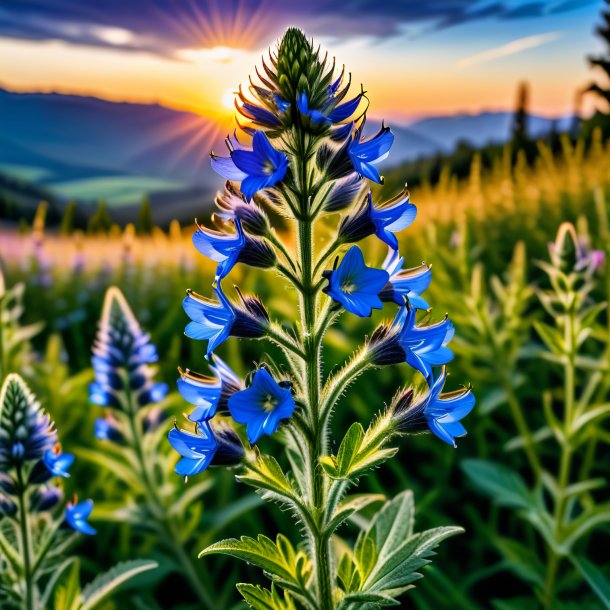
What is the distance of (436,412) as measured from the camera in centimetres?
179

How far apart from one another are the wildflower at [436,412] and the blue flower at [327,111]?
0.71m

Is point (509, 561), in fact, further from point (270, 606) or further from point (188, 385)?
point (188, 385)

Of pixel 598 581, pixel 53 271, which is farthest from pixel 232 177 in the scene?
pixel 53 271

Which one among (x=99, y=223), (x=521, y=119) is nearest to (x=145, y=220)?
(x=99, y=223)

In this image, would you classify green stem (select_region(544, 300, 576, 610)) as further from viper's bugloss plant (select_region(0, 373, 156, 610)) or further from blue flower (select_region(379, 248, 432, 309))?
viper's bugloss plant (select_region(0, 373, 156, 610))

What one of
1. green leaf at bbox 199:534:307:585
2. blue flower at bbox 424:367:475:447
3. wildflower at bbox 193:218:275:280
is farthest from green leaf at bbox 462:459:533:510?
wildflower at bbox 193:218:275:280

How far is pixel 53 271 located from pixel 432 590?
8337mm

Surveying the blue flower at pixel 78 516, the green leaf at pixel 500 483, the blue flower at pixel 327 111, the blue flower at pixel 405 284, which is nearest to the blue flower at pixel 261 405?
the blue flower at pixel 405 284

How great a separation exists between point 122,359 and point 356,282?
6.25 ft

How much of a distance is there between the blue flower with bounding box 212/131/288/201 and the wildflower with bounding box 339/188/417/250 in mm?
217

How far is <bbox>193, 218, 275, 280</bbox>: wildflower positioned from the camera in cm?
168

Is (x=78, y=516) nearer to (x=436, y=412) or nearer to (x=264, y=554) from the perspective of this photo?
(x=264, y=554)

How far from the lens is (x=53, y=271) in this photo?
10.3 metres

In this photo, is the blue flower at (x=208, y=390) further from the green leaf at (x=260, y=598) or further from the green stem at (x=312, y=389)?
the green leaf at (x=260, y=598)
